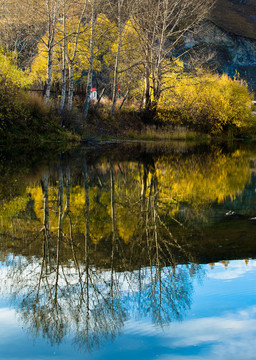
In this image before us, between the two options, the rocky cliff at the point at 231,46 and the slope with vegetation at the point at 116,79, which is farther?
the rocky cliff at the point at 231,46

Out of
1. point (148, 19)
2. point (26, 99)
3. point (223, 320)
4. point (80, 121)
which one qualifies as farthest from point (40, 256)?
point (148, 19)

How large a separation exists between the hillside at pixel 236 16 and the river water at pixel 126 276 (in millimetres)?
70593

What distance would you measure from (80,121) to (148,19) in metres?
11.4

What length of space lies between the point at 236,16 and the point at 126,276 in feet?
310

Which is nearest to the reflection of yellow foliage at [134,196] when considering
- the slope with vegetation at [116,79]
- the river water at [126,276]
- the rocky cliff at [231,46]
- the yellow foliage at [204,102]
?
the river water at [126,276]

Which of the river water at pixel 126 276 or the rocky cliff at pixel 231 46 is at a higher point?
the rocky cliff at pixel 231 46

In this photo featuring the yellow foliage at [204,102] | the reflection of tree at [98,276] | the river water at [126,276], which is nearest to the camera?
the river water at [126,276]

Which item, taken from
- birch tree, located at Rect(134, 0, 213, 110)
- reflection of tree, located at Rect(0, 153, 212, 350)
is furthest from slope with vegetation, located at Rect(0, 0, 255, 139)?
reflection of tree, located at Rect(0, 153, 212, 350)

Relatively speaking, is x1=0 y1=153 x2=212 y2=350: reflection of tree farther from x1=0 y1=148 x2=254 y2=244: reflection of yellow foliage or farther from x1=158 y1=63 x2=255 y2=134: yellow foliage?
x1=158 y1=63 x2=255 y2=134: yellow foliage

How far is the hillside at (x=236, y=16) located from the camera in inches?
3009

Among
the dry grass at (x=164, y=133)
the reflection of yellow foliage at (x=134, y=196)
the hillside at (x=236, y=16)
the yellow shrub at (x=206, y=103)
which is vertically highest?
the hillside at (x=236, y=16)

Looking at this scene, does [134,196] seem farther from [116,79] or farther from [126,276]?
[116,79]

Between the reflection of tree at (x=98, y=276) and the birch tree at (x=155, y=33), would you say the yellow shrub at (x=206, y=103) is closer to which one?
the birch tree at (x=155, y=33)

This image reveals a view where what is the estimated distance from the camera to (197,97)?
33562 millimetres
